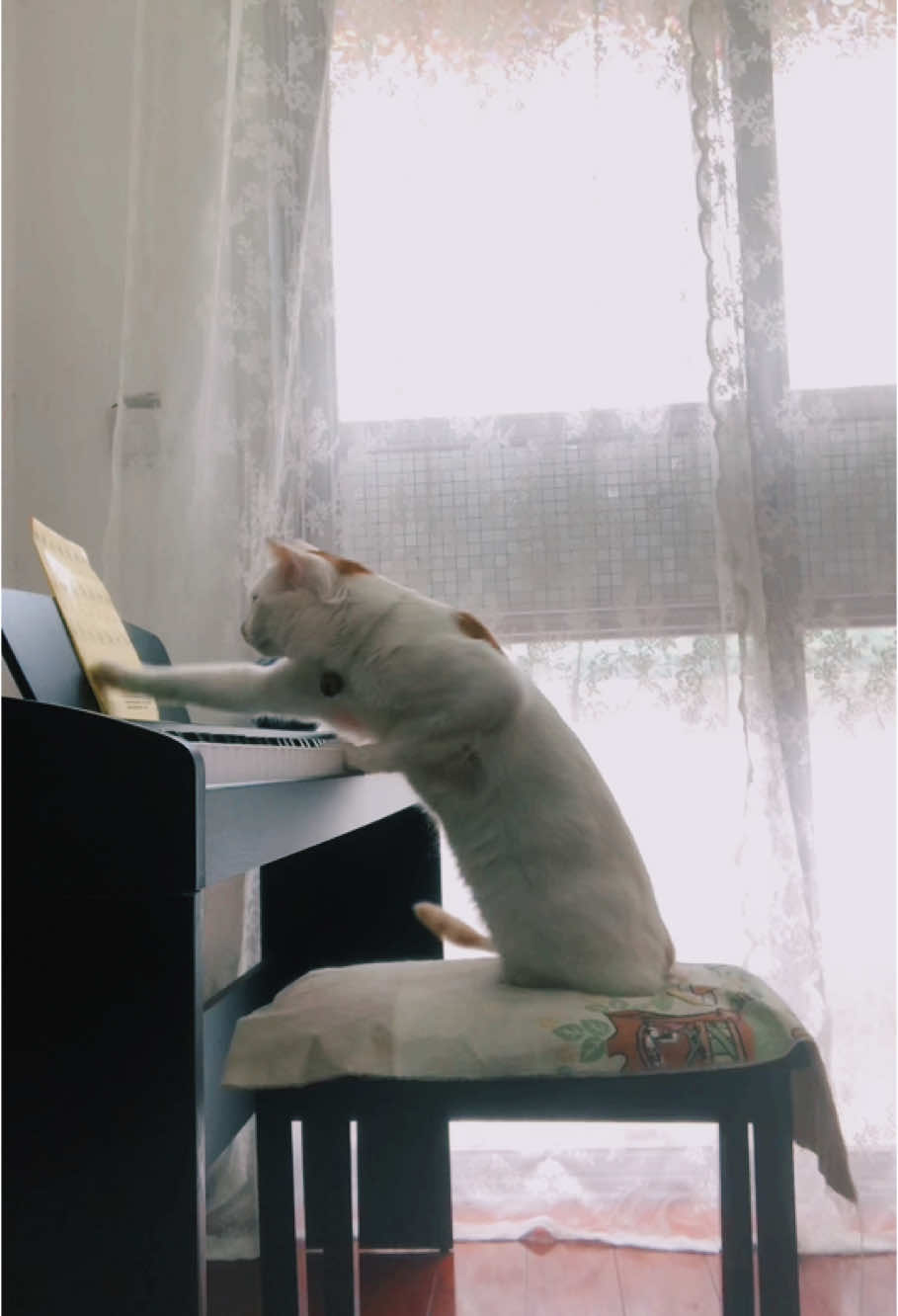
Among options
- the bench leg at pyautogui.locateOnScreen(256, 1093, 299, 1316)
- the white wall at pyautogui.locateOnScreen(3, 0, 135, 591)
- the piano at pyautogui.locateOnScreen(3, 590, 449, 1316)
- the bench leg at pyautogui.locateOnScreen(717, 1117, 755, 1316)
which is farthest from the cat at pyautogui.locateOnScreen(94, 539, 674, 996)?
the white wall at pyautogui.locateOnScreen(3, 0, 135, 591)

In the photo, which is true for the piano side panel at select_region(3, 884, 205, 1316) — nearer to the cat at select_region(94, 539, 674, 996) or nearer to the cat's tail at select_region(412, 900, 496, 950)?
the cat at select_region(94, 539, 674, 996)

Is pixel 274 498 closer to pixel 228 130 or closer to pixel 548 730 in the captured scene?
pixel 228 130

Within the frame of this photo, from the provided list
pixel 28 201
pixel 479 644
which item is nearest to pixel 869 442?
pixel 479 644

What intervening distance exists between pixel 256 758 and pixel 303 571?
0.40 m

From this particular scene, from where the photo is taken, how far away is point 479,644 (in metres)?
1.27

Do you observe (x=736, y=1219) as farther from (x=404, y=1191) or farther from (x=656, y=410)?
(x=656, y=410)

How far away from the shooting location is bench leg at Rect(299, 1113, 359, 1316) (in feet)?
3.56

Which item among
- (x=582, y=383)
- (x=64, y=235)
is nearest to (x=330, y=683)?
(x=582, y=383)

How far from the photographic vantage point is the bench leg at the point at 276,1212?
42.4 inches

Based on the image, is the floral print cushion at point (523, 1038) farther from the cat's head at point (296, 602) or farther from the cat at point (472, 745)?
the cat's head at point (296, 602)

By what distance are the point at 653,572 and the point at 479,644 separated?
3.10 feet

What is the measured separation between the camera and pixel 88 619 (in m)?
1.29

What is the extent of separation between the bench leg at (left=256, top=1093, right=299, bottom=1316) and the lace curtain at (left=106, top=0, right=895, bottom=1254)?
1067 millimetres

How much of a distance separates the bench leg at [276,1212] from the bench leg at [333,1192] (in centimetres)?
2
